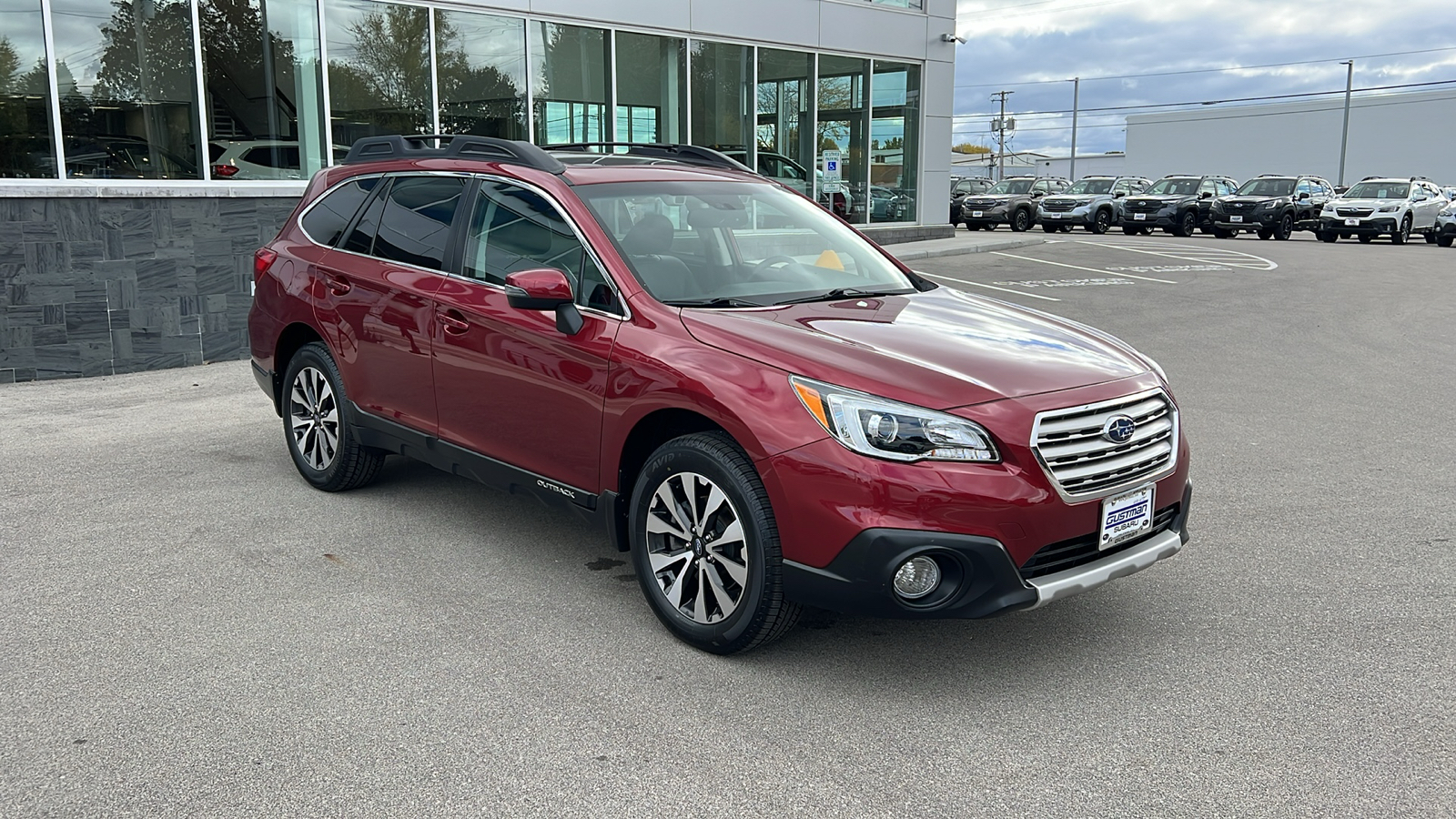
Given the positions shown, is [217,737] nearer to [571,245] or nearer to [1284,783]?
[571,245]

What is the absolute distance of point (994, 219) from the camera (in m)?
32.9

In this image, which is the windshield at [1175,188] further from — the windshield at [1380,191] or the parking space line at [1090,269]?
the parking space line at [1090,269]

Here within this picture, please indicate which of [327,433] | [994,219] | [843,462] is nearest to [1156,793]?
[843,462]

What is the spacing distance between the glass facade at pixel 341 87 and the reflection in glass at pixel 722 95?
3cm

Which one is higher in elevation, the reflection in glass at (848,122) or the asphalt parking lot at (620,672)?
the reflection in glass at (848,122)

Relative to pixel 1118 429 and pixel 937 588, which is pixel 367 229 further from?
pixel 1118 429

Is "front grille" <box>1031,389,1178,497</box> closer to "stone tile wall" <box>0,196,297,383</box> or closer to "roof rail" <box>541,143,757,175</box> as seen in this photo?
"roof rail" <box>541,143,757,175</box>

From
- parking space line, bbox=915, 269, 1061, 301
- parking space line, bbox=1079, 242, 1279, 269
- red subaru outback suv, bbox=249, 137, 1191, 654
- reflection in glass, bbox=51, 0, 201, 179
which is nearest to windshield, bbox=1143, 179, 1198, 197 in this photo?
parking space line, bbox=1079, 242, 1279, 269

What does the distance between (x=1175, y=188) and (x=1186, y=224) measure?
138cm

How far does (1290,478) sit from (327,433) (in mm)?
5250

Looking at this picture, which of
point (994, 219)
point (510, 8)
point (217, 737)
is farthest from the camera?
point (994, 219)

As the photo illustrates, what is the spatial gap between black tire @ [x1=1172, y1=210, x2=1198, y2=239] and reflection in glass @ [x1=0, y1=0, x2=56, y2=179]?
94.8 ft

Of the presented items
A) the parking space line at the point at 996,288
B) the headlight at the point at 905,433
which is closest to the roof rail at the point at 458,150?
the headlight at the point at 905,433

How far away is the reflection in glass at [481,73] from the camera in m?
15.0
